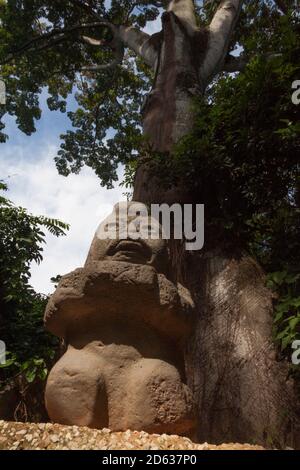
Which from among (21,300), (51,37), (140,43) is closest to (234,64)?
(140,43)

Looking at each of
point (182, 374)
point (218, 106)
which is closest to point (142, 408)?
point (182, 374)

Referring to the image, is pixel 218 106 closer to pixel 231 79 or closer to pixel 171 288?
Answer: pixel 231 79

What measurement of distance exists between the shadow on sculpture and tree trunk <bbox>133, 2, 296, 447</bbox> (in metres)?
0.88

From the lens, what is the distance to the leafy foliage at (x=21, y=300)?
4.51 metres

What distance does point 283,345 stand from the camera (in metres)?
3.57

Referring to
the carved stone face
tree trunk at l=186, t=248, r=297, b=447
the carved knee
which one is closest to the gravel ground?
the carved knee

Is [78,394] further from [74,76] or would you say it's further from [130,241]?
[74,76]

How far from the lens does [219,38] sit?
7.79m

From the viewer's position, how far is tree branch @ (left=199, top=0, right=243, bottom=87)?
7.39 metres

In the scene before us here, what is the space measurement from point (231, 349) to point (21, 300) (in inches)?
101

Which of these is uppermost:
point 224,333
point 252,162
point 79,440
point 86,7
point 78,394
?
point 86,7

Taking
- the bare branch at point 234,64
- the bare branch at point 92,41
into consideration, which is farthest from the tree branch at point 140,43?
the bare branch at point 234,64
